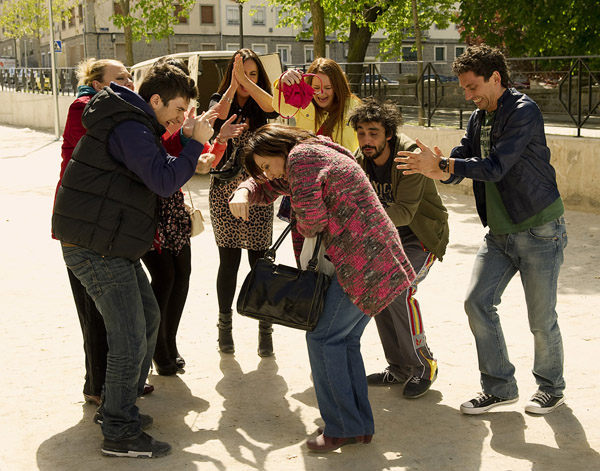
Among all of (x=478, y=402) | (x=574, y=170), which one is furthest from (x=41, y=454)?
(x=574, y=170)

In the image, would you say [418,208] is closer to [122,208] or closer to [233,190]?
[233,190]

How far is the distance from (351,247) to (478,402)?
4.31 ft

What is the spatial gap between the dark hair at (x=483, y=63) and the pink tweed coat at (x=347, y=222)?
0.88m

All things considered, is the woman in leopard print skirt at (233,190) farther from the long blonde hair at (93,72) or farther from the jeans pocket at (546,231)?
the jeans pocket at (546,231)

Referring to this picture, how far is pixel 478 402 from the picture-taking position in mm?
4512

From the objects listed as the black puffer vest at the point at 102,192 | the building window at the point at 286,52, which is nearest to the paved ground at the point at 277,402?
the black puffer vest at the point at 102,192

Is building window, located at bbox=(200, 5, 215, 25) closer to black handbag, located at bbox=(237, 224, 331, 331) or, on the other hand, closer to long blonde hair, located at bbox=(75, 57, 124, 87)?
long blonde hair, located at bbox=(75, 57, 124, 87)

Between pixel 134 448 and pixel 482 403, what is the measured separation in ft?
5.95

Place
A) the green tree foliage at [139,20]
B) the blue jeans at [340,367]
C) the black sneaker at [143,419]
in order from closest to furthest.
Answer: the blue jeans at [340,367] → the black sneaker at [143,419] → the green tree foliage at [139,20]

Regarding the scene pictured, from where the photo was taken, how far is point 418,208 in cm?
477

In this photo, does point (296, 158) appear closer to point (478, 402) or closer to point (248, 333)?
point (478, 402)

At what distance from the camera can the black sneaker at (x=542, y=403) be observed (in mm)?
4461

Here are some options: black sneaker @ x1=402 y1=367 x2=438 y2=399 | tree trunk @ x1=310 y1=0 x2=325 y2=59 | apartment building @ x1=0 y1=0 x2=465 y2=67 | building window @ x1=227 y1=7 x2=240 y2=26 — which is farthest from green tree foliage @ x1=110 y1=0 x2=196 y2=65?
black sneaker @ x1=402 y1=367 x2=438 y2=399

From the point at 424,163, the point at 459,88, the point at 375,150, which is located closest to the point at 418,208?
the point at 375,150
